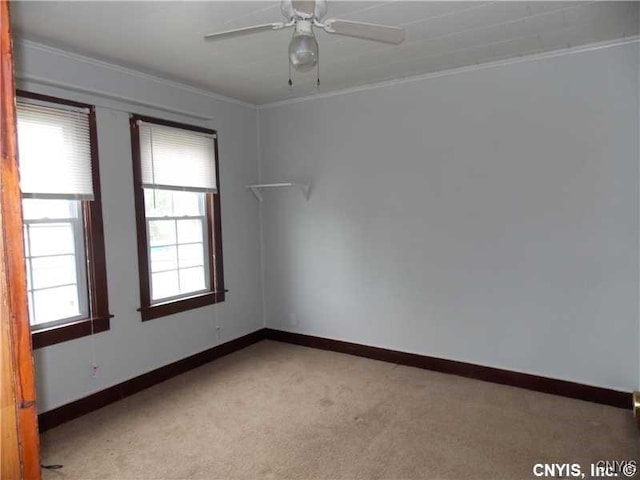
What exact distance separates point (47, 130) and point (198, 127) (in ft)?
4.48

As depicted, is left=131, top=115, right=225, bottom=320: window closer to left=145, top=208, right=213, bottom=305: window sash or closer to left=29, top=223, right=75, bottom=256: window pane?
left=145, top=208, right=213, bottom=305: window sash

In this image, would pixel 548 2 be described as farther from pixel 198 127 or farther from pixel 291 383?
pixel 291 383

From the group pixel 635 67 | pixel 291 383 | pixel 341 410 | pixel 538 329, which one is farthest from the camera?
pixel 291 383

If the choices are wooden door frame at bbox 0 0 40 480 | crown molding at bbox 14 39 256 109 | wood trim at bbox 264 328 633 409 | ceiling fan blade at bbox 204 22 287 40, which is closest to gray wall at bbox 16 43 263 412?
crown molding at bbox 14 39 256 109

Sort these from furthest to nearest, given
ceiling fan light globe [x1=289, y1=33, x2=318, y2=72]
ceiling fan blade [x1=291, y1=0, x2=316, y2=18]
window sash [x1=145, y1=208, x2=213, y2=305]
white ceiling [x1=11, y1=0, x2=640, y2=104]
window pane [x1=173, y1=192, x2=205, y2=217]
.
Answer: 1. window pane [x1=173, y1=192, x2=205, y2=217]
2. window sash [x1=145, y1=208, x2=213, y2=305]
3. white ceiling [x1=11, y1=0, x2=640, y2=104]
4. ceiling fan light globe [x1=289, y1=33, x2=318, y2=72]
5. ceiling fan blade [x1=291, y1=0, x2=316, y2=18]

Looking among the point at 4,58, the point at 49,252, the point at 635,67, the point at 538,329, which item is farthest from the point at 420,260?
the point at 4,58

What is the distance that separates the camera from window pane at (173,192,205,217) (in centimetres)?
395

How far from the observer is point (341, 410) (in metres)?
3.13

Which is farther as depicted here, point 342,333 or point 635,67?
point 342,333

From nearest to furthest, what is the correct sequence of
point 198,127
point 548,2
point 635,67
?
point 548,2 < point 635,67 < point 198,127

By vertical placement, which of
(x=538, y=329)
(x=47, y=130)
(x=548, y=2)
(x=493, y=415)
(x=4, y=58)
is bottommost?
(x=493, y=415)

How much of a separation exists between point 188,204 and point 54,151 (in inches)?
50.0

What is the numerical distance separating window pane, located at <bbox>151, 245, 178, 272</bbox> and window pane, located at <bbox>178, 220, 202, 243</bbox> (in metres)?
0.14

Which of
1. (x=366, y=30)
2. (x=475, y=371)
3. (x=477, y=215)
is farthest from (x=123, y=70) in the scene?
(x=475, y=371)
